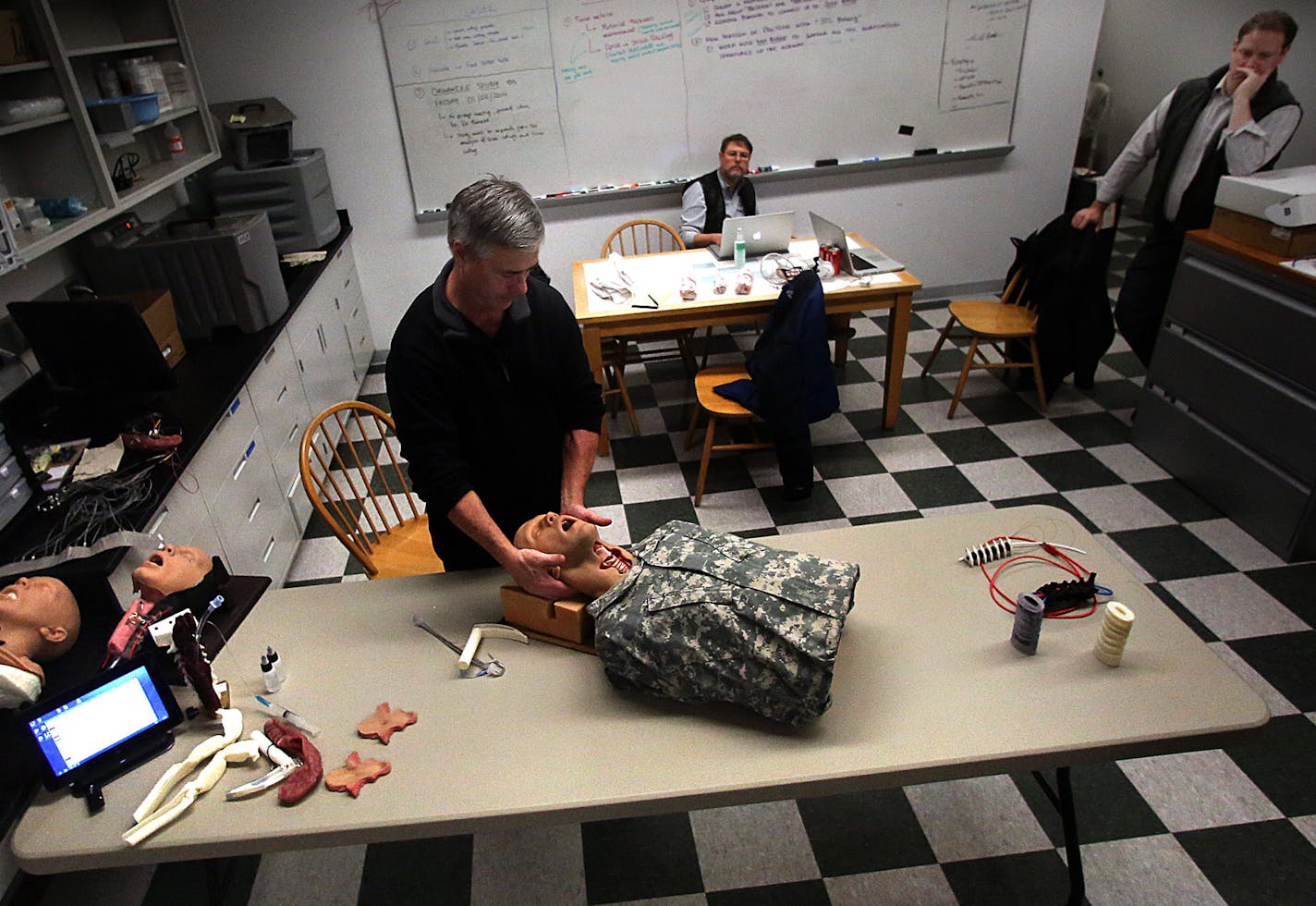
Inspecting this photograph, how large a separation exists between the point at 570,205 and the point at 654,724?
145 inches

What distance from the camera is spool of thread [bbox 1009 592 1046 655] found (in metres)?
1.36

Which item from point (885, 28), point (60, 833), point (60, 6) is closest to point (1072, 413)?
point (885, 28)

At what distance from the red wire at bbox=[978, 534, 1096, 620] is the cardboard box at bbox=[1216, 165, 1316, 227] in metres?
1.78

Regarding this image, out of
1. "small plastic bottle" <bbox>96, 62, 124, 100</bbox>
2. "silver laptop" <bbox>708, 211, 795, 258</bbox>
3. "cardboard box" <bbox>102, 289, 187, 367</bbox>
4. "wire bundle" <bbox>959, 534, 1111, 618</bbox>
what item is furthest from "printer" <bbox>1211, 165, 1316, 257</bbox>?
"small plastic bottle" <bbox>96, 62, 124, 100</bbox>

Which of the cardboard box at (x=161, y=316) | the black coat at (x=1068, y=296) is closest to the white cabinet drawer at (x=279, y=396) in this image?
the cardboard box at (x=161, y=316)

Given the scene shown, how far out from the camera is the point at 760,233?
11.9 ft

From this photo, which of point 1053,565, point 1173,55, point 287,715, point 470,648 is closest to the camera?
point 287,715

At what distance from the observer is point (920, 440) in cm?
356

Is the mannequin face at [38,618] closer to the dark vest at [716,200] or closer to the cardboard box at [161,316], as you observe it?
the cardboard box at [161,316]

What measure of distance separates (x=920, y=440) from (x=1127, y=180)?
1.44 metres

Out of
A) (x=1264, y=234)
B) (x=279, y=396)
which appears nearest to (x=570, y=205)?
(x=279, y=396)

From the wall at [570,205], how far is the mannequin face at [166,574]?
322 cm

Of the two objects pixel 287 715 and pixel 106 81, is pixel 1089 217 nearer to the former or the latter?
pixel 287 715

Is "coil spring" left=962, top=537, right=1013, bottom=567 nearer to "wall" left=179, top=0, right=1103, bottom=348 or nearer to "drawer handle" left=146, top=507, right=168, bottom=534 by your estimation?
"drawer handle" left=146, top=507, right=168, bottom=534
